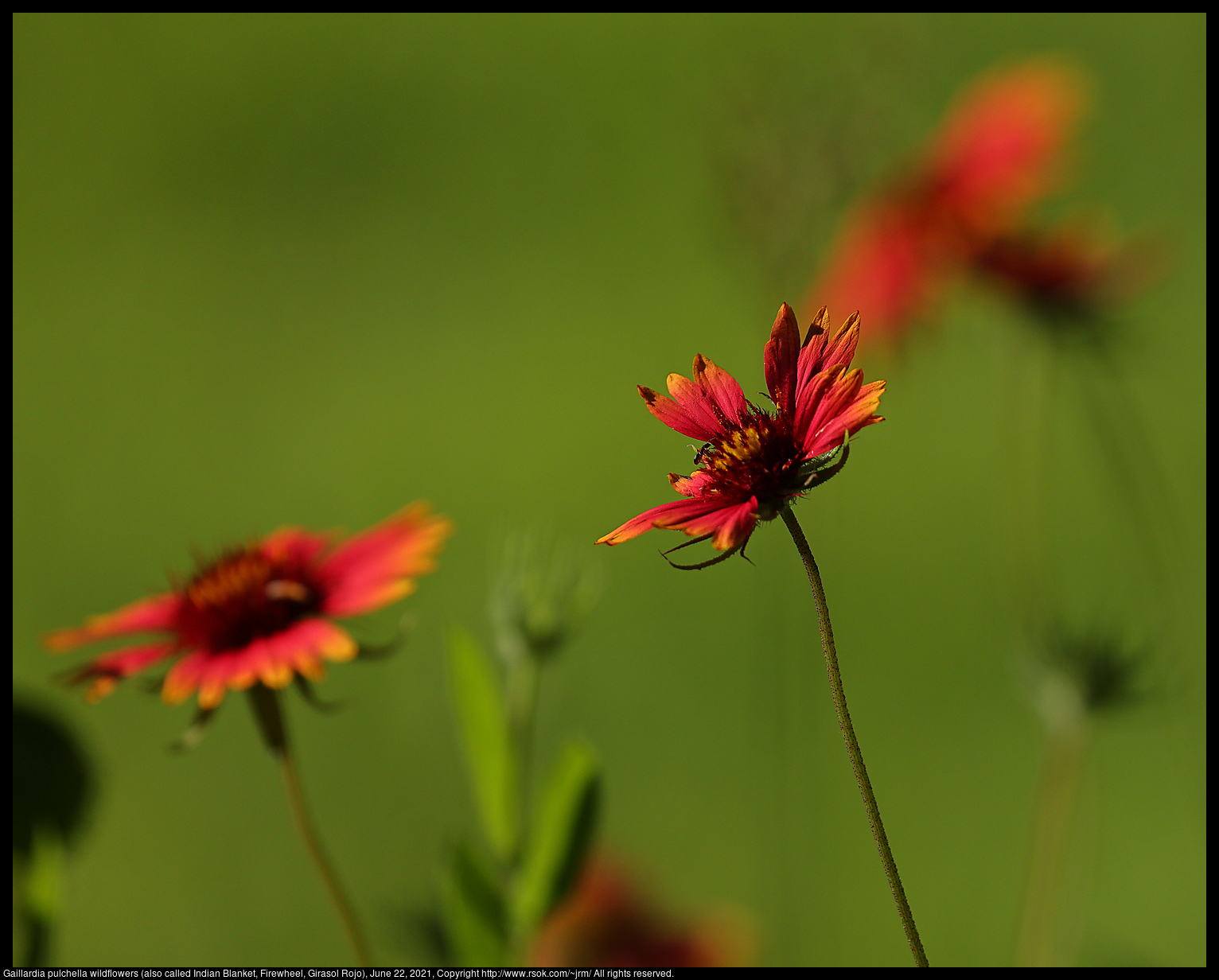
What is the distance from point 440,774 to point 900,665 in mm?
608

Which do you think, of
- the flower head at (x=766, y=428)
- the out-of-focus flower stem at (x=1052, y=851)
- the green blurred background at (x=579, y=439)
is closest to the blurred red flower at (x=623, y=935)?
the green blurred background at (x=579, y=439)

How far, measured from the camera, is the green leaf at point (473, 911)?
1.21 feet

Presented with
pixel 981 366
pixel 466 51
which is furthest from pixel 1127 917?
pixel 466 51

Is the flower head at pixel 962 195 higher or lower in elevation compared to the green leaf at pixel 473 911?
higher

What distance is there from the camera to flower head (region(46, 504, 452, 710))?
0.37 m

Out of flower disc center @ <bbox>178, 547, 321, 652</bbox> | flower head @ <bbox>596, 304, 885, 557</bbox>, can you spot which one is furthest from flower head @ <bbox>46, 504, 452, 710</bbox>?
flower head @ <bbox>596, 304, 885, 557</bbox>

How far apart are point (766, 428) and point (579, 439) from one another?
130cm

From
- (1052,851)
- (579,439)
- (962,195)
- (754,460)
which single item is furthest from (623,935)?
(579,439)

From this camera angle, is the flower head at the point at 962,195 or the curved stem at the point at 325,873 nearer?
the curved stem at the point at 325,873

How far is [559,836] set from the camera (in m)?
0.39

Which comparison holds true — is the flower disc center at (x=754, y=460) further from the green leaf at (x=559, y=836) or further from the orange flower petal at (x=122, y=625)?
the orange flower petal at (x=122, y=625)

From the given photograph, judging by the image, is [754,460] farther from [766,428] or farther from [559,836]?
[559,836]

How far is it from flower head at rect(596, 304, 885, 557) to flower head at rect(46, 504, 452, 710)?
0.38 ft

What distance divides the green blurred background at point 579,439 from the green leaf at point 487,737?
9 cm
